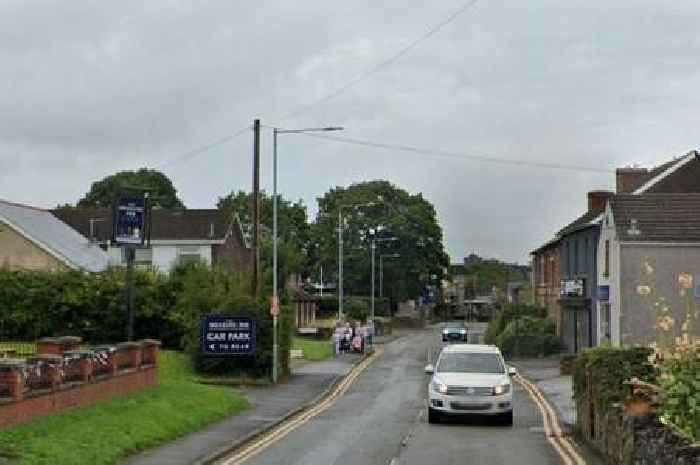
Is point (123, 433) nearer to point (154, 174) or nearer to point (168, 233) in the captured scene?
point (168, 233)

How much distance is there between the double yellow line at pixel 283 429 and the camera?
17862 millimetres

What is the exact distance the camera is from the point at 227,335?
3528 cm

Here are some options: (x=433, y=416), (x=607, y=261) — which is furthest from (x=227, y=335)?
(x=607, y=261)

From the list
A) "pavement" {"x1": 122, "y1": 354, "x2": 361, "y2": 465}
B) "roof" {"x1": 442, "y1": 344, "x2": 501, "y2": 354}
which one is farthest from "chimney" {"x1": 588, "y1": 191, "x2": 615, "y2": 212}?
"roof" {"x1": 442, "y1": 344, "x2": 501, "y2": 354}

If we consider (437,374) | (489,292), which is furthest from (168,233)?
(489,292)

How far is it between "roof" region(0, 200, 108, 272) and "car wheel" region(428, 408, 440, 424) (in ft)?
92.3

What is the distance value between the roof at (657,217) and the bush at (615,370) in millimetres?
23539

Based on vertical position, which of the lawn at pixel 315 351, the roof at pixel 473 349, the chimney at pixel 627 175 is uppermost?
the chimney at pixel 627 175

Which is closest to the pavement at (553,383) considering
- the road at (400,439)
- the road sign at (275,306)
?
the road at (400,439)

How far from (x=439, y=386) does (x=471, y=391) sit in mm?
733

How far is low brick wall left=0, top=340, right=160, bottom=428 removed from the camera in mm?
16109

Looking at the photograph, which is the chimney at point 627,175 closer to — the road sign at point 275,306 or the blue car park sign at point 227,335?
the road sign at point 275,306

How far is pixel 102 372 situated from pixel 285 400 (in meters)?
9.26

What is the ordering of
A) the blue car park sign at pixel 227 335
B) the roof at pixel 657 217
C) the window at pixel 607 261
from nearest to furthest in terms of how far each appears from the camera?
1. the blue car park sign at pixel 227 335
2. the roof at pixel 657 217
3. the window at pixel 607 261
